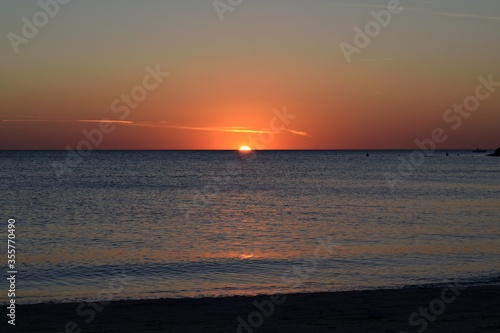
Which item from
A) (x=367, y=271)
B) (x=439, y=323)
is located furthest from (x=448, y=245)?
(x=439, y=323)

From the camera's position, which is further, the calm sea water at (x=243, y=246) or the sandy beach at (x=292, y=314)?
the calm sea water at (x=243, y=246)

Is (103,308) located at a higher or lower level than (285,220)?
lower

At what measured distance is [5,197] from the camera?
61.3 meters

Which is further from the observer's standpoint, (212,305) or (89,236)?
(89,236)

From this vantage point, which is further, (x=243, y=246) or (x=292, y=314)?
(x=243, y=246)

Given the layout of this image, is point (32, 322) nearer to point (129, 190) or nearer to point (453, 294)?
point (453, 294)

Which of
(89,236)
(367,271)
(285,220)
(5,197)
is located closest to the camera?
(367,271)

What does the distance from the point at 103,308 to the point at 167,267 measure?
767 centimetres

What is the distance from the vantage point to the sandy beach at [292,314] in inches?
538

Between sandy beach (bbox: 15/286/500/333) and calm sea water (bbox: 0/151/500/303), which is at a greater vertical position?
calm sea water (bbox: 0/151/500/303)

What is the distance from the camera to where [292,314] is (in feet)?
50.0

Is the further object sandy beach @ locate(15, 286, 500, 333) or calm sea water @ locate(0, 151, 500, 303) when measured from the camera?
calm sea water @ locate(0, 151, 500, 303)

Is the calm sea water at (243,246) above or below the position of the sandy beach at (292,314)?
above

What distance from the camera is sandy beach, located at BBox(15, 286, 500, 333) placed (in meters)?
Answer: 13.7
